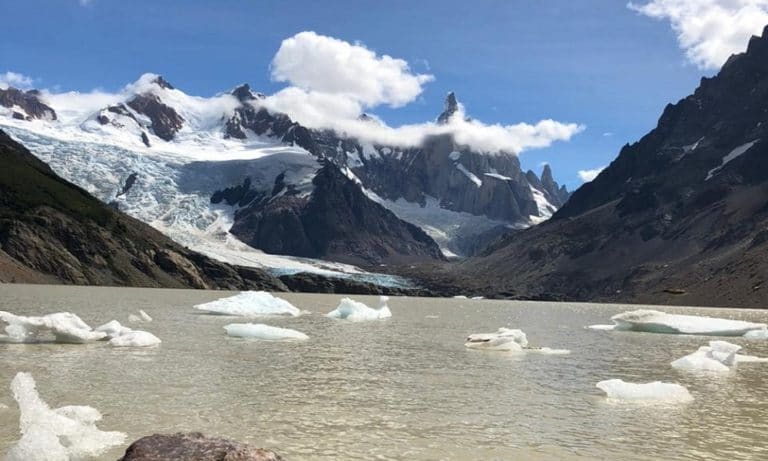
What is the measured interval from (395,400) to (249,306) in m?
50.2

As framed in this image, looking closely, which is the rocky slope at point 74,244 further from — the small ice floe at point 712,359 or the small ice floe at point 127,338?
the small ice floe at point 712,359

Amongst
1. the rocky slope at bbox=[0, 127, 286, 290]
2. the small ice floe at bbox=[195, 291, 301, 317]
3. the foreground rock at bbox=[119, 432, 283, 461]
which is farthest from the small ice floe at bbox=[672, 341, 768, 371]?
the rocky slope at bbox=[0, 127, 286, 290]

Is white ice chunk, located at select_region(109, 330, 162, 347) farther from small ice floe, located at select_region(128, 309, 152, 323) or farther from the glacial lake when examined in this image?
small ice floe, located at select_region(128, 309, 152, 323)

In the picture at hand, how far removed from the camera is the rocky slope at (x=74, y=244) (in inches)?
5349

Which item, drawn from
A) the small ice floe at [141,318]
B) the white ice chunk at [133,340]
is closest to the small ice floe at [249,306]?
the small ice floe at [141,318]

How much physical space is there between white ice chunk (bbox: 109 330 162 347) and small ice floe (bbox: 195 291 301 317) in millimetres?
30408

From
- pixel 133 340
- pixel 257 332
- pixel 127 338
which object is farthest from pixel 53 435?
pixel 257 332

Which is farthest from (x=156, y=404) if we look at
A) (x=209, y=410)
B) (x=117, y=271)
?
(x=117, y=271)

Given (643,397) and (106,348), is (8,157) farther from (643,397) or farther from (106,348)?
(643,397)

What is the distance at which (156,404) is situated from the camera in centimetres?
1950

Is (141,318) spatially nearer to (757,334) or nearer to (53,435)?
(53,435)

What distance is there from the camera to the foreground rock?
420 inches

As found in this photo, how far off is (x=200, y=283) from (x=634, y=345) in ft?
457

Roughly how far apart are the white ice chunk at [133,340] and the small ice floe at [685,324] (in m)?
41.2
